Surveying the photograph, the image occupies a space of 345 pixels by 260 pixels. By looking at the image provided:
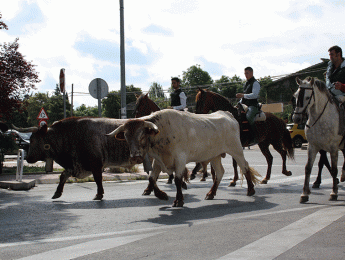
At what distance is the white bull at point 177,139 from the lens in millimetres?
7027

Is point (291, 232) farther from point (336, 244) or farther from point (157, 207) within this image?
point (157, 207)

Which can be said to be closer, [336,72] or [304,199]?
[304,199]

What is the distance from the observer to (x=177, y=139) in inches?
292

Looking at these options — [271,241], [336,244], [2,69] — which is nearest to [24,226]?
[271,241]

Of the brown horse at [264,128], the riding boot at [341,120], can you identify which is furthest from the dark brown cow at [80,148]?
the riding boot at [341,120]

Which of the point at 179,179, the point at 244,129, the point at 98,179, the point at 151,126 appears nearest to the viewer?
the point at 151,126

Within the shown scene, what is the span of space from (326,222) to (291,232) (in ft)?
2.66

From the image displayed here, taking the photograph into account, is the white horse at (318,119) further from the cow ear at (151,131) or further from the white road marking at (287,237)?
the cow ear at (151,131)

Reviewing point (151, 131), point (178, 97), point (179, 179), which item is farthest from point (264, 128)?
point (151, 131)

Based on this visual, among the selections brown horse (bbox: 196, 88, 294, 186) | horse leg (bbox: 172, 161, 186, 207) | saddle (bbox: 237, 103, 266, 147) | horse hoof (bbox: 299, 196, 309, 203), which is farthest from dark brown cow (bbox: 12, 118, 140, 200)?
saddle (bbox: 237, 103, 266, 147)

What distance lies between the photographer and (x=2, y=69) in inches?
572

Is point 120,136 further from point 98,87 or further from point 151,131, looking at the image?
point 98,87

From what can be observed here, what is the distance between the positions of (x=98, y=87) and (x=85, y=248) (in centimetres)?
1034

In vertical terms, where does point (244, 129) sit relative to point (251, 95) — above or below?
below
